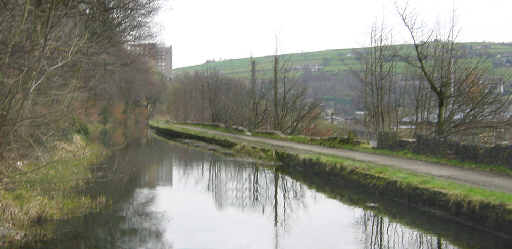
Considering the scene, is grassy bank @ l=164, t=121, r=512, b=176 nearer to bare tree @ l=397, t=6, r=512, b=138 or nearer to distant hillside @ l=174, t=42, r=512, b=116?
bare tree @ l=397, t=6, r=512, b=138

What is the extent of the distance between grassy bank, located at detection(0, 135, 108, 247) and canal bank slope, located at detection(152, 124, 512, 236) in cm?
766

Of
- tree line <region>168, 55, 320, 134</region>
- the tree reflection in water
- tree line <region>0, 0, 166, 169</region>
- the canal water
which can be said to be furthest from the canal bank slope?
tree line <region>168, 55, 320, 134</region>

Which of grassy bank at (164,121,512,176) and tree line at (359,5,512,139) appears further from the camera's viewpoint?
tree line at (359,5,512,139)

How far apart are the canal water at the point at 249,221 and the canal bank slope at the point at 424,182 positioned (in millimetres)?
318

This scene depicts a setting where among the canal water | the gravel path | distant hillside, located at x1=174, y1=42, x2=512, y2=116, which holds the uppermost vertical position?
distant hillside, located at x1=174, y1=42, x2=512, y2=116

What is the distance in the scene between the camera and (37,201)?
1020 centimetres

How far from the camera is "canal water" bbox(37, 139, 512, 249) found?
31.2 ft

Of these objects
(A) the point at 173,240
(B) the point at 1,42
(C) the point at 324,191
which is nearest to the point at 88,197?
(A) the point at 173,240

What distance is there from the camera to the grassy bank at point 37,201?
8.60 meters

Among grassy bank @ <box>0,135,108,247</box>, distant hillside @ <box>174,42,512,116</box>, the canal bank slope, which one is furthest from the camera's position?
distant hillside @ <box>174,42,512,116</box>

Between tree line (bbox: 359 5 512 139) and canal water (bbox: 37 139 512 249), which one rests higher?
tree line (bbox: 359 5 512 139)

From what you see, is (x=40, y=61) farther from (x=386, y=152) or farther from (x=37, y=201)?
(x=386, y=152)

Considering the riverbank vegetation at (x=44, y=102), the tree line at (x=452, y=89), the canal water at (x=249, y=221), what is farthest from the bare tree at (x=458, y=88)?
the riverbank vegetation at (x=44, y=102)

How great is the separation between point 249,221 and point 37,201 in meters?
4.89
